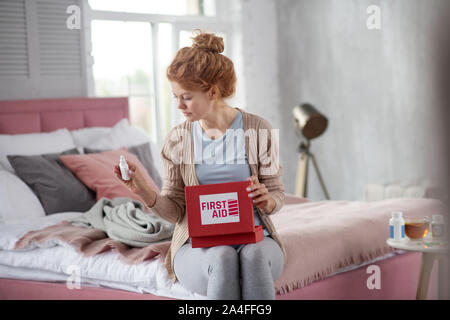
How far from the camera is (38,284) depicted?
259 cm

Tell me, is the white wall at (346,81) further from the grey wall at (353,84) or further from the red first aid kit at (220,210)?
the red first aid kit at (220,210)

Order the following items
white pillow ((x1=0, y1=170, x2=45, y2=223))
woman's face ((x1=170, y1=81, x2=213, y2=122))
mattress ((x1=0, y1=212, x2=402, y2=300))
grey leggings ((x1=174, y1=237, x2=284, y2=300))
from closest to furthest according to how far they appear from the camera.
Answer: grey leggings ((x1=174, y1=237, x2=284, y2=300)), woman's face ((x1=170, y1=81, x2=213, y2=122)), mattress ((x1=0, y1=212, x2=402, y2=300)), white pillow ((x1=0, y1=170, x2=45, y2=223))

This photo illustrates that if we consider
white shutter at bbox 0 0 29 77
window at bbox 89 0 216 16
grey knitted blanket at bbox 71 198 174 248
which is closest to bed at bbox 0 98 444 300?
grey knitted blanket at bbox 71 198 174 248

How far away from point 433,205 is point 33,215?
2.11m

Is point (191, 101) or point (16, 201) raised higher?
point (191, 101)

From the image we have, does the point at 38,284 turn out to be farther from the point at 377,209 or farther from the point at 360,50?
the point at 360,50

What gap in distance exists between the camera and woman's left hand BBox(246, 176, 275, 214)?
1.82 metres

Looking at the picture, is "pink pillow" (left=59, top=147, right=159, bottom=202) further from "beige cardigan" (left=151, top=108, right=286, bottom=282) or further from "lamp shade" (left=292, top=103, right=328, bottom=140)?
"lamp shade" (left=292, top=103, right=328, bottom=140)

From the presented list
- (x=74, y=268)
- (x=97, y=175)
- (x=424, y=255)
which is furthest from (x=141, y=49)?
(x=424, y=255)

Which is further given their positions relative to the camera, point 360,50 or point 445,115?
point 360,50

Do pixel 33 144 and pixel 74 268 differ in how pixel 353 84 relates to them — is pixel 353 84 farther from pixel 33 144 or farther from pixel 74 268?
pixel 74 268

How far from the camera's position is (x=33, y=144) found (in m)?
3.33

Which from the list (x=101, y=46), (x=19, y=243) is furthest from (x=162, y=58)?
(x=19, y=243)

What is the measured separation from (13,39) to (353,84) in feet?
Answer: 8.60
